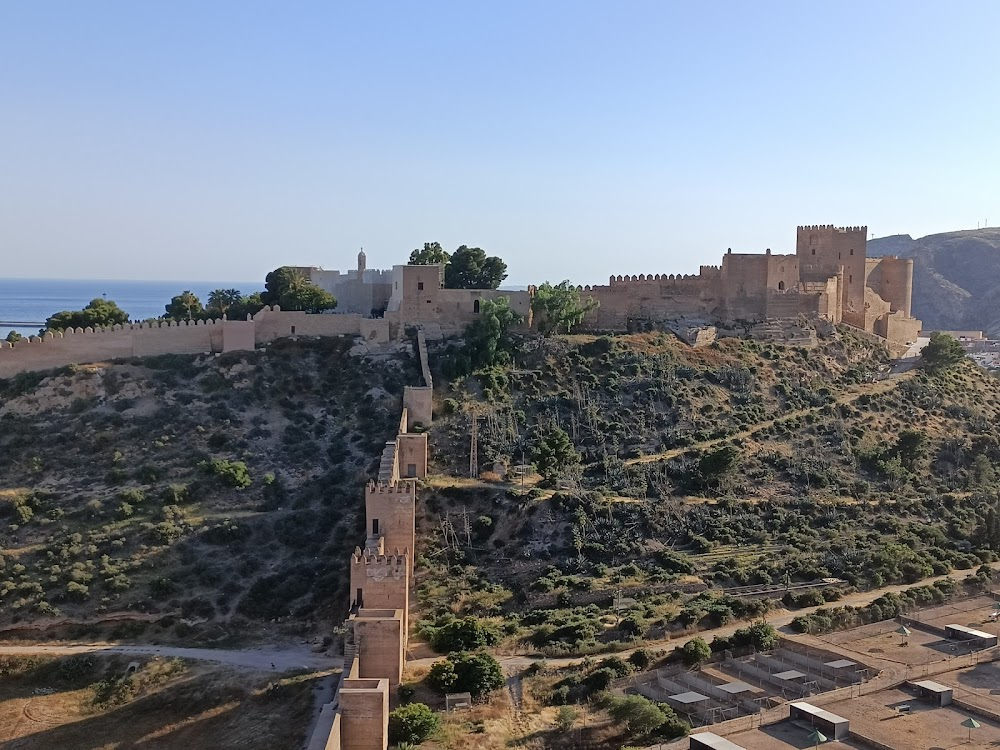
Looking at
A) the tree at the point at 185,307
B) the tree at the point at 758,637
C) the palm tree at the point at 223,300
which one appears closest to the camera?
the tree at the point at 758,637

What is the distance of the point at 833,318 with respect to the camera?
49219 millimetres

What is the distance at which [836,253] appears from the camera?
51.2 meters

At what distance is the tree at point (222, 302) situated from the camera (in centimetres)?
4903

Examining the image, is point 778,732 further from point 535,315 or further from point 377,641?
point 535,315

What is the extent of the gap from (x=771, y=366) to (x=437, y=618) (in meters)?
23.7

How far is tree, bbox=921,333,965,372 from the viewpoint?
4762cm

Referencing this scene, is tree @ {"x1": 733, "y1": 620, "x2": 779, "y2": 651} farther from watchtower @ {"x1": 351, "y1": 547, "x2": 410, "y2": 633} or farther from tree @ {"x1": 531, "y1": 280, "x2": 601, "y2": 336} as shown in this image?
tree @ {"x1": 531, "y1": 280, "x2": 601, "y2": 336}

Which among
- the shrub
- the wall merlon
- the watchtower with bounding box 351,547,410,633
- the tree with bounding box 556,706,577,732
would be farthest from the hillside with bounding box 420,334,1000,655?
the shrub

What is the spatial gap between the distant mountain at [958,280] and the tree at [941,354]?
63.0m

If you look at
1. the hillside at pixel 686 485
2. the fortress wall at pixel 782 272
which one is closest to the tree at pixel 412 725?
the hillside at pixel 686 485

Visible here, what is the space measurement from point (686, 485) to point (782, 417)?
842 cm

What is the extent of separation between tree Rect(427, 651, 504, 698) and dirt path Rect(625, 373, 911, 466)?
46.7 feet

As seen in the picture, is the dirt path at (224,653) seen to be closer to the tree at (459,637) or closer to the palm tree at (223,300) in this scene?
the tree at (459,637)

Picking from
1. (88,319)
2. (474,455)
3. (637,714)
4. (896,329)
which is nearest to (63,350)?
(88,319)
